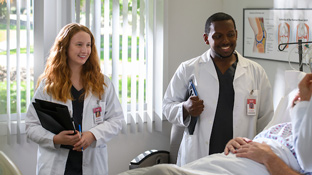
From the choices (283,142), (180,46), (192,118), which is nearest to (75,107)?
(192,118)

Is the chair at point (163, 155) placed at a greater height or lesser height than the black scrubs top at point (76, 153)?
lesser

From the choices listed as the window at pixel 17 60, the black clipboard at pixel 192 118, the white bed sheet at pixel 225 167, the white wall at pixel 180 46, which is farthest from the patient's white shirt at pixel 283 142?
the window at pixel 17 60

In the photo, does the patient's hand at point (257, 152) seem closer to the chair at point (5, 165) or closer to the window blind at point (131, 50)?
the chair at point (5, 165)

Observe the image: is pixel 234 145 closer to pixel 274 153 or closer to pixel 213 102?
pixel 274 153

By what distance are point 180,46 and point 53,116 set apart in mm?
1986

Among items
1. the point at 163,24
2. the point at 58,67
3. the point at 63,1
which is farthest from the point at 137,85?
the point at 58,67

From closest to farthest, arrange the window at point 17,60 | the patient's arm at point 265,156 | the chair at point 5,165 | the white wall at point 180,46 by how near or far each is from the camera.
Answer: the chair at point 5,165, the patient's arm at point 265,156, the window at point 17,60, the white wall at point 180,46

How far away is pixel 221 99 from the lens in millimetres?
2680

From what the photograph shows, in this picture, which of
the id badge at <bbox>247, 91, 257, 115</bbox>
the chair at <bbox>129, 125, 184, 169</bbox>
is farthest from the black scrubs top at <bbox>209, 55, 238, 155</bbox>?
the chair at <bbox>129, 125, 184, 169</bbox>

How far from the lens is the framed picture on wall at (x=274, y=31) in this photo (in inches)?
132

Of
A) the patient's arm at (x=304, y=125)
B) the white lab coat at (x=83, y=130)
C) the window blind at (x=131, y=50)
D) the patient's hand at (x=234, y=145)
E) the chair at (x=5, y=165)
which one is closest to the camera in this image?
the chair at (x=5, y=165)

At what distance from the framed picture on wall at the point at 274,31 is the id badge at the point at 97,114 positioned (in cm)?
152

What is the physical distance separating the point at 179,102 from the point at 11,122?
132 cm

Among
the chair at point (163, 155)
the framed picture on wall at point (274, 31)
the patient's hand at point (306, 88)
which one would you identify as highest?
the framed picture on wall at point (274, 31)
